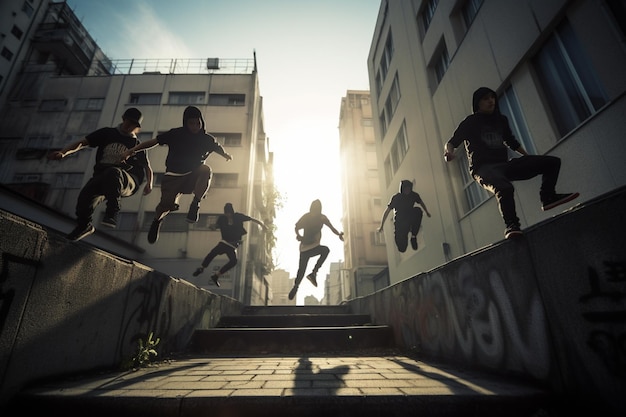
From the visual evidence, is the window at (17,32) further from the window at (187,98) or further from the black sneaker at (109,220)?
the black sneaker at (109,220)

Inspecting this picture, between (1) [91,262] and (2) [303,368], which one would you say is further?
(2) [303,368]

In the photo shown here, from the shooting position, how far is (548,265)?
1714 mm

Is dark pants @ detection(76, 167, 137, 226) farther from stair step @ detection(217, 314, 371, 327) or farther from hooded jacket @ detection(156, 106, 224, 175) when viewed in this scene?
stair step @ detection(217, 314, 371, 327)

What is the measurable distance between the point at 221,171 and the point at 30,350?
1731 cm

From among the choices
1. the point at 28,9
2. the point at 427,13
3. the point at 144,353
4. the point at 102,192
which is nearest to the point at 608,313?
the point at 144,353

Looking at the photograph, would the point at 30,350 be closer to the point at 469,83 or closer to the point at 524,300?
the point at 524,300

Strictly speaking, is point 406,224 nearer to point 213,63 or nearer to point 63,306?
point 63,306

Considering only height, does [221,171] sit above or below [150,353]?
above

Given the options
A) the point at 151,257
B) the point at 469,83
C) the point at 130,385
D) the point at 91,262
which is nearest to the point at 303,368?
Result: the point at 130,385

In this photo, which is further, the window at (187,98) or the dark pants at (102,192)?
the window at (187,98)

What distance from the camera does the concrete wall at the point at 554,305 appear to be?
135cm

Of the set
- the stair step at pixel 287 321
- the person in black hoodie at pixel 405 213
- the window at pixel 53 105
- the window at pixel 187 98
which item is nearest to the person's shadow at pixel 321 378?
the stair step at pixel 287 321

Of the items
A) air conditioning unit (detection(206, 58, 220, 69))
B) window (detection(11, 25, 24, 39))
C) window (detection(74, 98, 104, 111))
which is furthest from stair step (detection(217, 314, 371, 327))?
window (detection(11, 25, 24, 39))

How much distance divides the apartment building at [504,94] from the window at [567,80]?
0.05 ft
